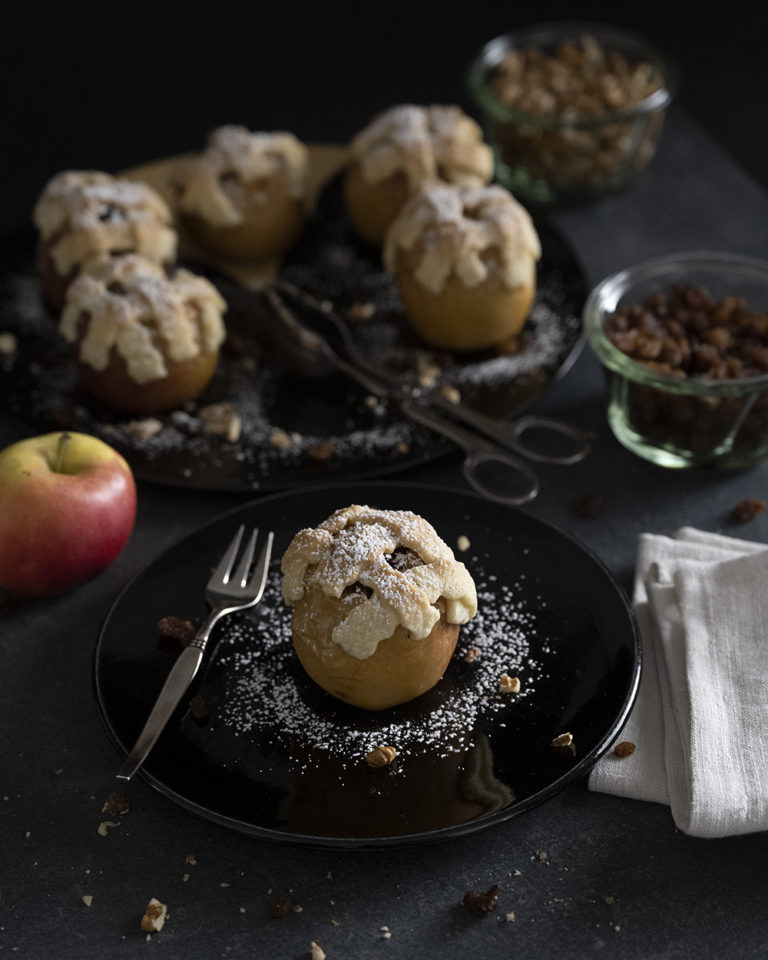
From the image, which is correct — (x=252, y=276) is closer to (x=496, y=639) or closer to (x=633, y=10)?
(x=496, y=639)

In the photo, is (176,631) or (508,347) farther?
(508,347)

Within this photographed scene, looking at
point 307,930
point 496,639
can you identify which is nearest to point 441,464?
point 496,639

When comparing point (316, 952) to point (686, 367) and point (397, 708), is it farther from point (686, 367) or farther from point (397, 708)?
point (686, 367)

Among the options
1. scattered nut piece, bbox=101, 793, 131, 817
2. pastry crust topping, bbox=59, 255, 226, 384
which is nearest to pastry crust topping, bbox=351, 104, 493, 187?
pastry crust topping, bbox=59, 255, 226, 384

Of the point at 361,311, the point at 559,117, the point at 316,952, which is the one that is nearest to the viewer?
the point at 316,952

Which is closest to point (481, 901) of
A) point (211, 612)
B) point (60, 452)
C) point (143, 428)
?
point (211, 612)

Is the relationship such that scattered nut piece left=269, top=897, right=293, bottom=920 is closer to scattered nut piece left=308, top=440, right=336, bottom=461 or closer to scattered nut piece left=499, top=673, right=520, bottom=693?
scattered nut piece left=499, top=673, right=520, bottom=693
